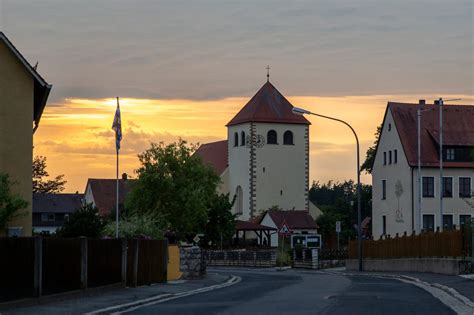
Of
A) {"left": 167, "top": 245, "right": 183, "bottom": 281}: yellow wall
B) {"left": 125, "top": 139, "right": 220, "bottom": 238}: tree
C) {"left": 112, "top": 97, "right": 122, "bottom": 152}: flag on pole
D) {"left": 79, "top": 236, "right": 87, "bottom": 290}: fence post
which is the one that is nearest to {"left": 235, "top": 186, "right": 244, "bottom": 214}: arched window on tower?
{"left": 125, "top": 139, "right": 220, "bottom": 238}: tree

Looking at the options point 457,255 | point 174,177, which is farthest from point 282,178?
point 457,255

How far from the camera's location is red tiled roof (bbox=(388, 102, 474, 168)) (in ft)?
301

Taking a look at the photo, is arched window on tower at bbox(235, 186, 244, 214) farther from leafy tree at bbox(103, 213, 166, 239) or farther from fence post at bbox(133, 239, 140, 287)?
fence post at bbox(133, 239, 140, 287)

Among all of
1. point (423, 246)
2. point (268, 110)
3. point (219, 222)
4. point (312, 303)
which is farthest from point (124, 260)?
point (268, 110)

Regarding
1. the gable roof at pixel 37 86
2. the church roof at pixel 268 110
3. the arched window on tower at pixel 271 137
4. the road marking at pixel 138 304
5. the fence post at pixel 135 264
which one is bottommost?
the road marking at pixel 138 304

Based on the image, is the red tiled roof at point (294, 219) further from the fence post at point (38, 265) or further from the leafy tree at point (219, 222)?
the fence post at point (38, 265)

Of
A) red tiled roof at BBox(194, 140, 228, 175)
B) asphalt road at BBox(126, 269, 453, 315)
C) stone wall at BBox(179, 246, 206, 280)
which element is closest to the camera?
asphalt road at BBox(126, 269, 453, 315)

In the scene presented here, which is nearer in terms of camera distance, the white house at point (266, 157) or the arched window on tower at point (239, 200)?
the white house at point (266, 157)

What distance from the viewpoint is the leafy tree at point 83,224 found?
66.9 meters

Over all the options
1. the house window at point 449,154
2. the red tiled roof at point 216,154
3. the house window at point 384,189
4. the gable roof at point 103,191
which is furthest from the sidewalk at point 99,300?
the gable roof at point 103,191

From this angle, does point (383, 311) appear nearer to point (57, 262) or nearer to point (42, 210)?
point (57, 262)

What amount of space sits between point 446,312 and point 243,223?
94.2 m

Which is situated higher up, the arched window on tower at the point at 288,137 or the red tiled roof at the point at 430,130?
the arched window on tower at the point at 288,137

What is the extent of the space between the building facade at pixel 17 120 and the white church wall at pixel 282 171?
304 ft
